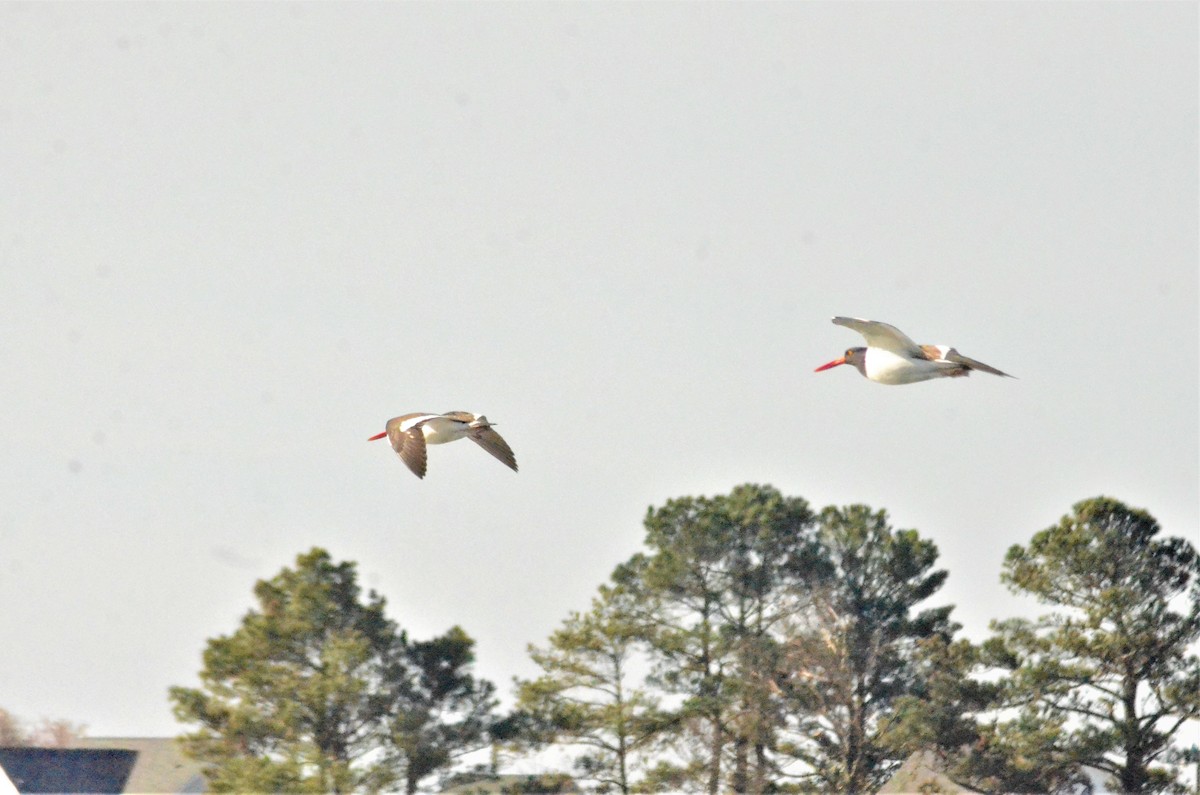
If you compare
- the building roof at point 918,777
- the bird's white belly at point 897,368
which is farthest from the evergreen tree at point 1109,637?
the bird's white belly at point 897,368

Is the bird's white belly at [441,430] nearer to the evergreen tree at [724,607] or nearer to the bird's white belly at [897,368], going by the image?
the bird's white belly at [897,368]

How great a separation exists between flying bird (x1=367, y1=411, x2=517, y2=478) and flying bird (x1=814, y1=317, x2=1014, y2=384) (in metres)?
3.21

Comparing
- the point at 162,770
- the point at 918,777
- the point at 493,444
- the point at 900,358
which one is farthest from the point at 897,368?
the point at 162,770

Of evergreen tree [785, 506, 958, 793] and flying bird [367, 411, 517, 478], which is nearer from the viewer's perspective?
flying bird [367, 411, 517, 478]

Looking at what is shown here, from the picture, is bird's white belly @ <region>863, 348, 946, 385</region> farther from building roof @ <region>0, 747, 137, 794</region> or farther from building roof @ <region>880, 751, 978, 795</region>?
building roof @ <region>0, 747, 137, 794</region>

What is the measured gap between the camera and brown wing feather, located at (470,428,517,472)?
17.0 metres

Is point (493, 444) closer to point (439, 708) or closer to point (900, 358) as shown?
point (900, 358)

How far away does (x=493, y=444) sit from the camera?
56.2ft

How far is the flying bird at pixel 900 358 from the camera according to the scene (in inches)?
605

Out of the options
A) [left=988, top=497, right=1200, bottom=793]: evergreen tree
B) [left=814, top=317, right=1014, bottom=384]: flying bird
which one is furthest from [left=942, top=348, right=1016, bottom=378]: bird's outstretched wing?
[left=988, top=497, right=1200, bottom=793]: evergreen tree

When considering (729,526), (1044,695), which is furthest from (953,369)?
(729,526)

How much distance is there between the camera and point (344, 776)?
30.7m

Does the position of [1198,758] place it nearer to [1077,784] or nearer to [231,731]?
[1077,784]

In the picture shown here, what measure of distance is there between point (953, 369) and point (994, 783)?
15432mm
